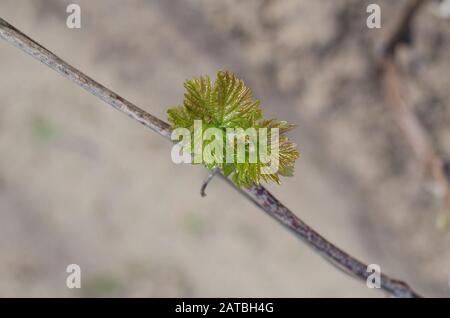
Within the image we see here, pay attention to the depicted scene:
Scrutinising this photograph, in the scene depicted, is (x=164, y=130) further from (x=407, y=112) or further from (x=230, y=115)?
(x=407, y=112)

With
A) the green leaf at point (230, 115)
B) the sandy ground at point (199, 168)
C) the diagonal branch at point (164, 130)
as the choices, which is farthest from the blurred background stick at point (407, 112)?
the green leaf at point (230, 115)

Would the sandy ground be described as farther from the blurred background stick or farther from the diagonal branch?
the diagonal branch

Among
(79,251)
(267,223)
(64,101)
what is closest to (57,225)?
(79,251)

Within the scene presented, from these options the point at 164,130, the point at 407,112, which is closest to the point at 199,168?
the point at 407,112

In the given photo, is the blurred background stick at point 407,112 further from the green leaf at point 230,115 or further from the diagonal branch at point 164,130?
the green leaf at point 230,115

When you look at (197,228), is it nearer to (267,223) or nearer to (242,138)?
(267,223)

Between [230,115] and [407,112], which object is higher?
[407,112]
